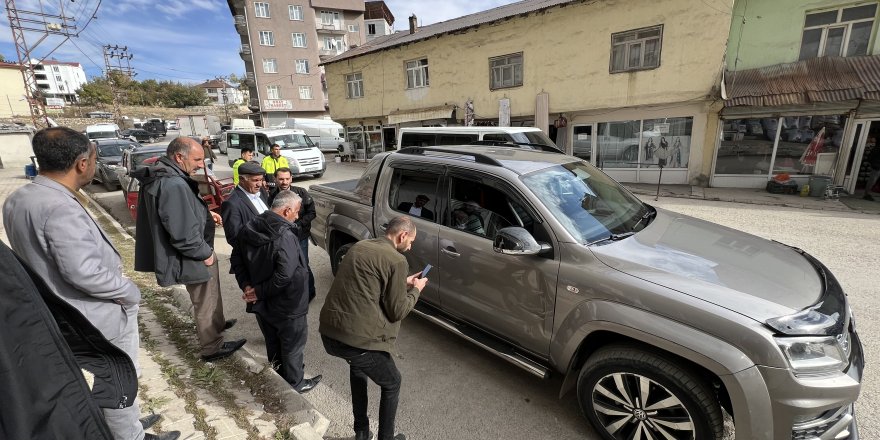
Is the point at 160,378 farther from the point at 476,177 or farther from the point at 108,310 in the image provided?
the point at 476,177

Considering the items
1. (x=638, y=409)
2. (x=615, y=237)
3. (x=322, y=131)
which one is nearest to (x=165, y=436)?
(x=638, y=409)

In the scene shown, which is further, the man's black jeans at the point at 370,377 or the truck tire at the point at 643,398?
the man's black jeans at the point at 370,377

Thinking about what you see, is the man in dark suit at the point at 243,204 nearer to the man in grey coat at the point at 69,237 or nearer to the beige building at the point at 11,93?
the man in grey coat at the point at 69,237

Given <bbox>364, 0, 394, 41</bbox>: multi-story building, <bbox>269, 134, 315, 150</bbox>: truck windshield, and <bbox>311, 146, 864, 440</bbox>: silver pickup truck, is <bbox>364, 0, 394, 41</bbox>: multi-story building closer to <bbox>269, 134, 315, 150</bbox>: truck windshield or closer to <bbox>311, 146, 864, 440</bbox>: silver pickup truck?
<bbox>269, 134, 315, 150</bbox>: truck windshield

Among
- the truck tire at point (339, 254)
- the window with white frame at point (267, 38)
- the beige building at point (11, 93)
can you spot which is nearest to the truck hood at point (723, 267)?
the truck tire at point (339, 254)

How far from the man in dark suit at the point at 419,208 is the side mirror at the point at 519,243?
1.01 metres

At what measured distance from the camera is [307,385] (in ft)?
9.84

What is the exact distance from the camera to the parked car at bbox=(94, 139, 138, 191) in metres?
12.2

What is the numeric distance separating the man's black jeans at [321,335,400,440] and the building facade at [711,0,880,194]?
40.6 feet

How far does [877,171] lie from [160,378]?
1525cm

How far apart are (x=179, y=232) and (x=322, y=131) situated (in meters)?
25.6

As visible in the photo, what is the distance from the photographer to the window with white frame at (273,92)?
125 ft

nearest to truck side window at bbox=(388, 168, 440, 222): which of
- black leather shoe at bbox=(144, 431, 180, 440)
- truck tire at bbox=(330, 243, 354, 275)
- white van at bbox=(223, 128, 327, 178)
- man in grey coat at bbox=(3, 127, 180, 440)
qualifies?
truck tire at bbox=(330, 243, 354, 275)

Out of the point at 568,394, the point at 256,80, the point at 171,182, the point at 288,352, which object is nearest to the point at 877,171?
the point at 568,394
